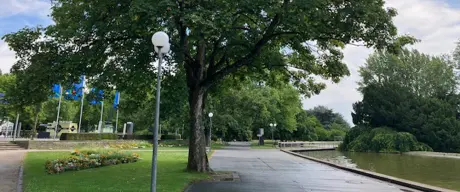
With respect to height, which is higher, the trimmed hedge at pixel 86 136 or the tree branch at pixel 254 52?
the tree branch at pixel 254 52

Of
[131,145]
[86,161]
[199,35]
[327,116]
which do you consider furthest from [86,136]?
[327,116]

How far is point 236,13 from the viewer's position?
10531mm

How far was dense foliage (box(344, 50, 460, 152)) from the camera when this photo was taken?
43562mm

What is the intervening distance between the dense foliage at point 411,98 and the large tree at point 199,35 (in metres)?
34.6

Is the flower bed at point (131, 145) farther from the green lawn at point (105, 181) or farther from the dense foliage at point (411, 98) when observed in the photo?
the dense foliage at point (411, 98)

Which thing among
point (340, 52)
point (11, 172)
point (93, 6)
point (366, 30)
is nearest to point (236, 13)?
point (366, 30)

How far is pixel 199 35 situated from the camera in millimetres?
10062

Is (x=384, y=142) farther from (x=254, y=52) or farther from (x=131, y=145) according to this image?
(x=254, y=52)

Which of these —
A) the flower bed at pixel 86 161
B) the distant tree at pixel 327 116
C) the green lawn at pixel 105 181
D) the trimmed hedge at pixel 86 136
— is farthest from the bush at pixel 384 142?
the distant tree at pixel 327 116

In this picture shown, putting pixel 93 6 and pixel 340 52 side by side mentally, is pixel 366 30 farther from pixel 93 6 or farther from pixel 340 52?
pixel 93 6

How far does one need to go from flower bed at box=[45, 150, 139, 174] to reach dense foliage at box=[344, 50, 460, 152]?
3476cm

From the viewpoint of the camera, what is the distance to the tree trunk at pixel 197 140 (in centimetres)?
1342

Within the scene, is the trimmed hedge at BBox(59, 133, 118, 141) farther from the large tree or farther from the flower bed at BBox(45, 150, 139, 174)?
the large tree

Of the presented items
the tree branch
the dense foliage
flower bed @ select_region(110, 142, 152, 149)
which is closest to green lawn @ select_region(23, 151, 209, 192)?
the tree branch
